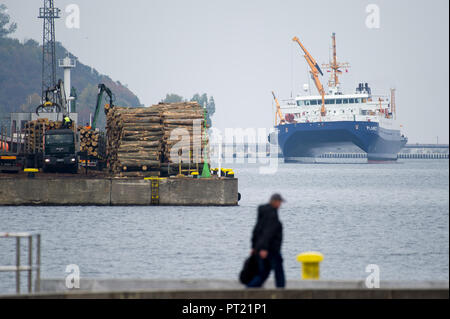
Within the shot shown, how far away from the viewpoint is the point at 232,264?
73.7 ft

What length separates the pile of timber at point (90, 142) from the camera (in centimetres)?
4831

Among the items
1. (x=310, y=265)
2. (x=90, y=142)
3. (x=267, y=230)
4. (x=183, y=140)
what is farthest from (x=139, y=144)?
(x=267, y=230)

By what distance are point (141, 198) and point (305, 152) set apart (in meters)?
89.9

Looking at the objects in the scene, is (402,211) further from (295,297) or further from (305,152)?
(305,152)

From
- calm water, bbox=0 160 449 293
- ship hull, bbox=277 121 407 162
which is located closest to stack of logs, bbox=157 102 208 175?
calm water, bbox=0 160 449 293

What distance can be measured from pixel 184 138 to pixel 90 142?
39.4ft

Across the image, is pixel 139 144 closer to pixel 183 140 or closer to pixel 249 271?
pixel 183 140

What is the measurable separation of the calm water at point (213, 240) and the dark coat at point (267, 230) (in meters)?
9.09

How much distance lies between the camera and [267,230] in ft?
33.5

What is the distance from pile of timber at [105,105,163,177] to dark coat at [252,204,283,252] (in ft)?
92.2

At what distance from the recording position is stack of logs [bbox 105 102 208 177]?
126 ft

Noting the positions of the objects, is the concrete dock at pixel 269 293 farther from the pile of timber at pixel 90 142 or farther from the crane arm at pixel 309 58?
the crane arm at pixel 309 58

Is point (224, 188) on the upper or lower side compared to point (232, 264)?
upper
